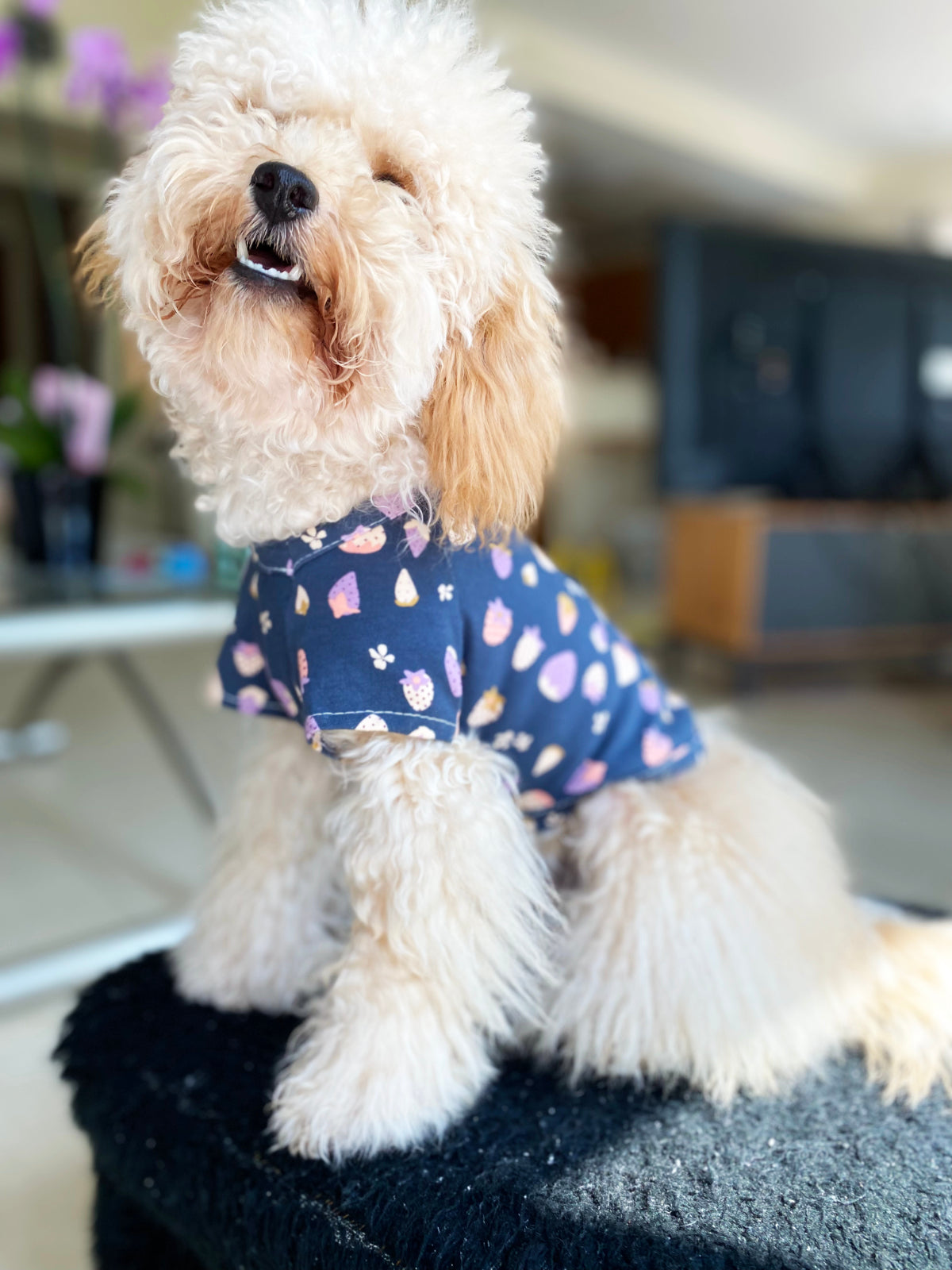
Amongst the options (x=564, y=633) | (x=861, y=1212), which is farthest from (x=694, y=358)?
(x=861, y=1212)

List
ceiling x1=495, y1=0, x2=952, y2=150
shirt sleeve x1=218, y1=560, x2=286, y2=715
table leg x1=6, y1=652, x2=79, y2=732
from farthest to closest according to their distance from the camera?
ceiling x1=495, y1=0, x2=952, y2=150 < table leg x1=6, y1=652, x2=79, y2=732 < shirt sleeve x1=218, y1=560, x2=286, y2=715

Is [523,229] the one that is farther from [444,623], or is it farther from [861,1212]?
[861,1212]

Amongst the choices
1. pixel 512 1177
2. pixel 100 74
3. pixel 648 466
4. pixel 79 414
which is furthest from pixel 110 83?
pixel 648 466

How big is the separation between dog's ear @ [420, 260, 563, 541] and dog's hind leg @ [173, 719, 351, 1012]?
31cm

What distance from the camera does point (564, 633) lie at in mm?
830

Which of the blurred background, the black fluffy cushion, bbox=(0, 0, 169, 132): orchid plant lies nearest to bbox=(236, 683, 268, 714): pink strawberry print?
the black fluffy cushion

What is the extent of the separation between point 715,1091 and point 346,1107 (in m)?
0.31

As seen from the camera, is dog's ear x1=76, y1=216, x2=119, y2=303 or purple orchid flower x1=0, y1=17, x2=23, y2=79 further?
purple orchid flower x1=0, y1=17, x2=23, y2=79

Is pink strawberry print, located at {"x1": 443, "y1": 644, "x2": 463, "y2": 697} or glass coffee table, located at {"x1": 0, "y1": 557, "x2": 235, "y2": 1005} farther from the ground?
pink strawberry print, located at {"x1": 443, "y1": 644, "x2": 463, "y2": 697}

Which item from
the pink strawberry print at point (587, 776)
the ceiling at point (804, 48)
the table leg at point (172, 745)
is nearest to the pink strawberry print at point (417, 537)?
the pink strawberry print at point (587, 776)

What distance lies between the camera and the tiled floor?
115 centimetres

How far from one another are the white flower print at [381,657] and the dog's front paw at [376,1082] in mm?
261


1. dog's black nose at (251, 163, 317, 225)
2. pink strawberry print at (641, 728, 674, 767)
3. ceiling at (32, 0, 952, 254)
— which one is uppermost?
ceiling at (32, 0, 952, 254)

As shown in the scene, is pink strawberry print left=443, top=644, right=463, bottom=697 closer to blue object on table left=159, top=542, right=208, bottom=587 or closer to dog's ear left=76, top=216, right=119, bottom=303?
dog's ear left=76, top=216, right=119, bottom=303
